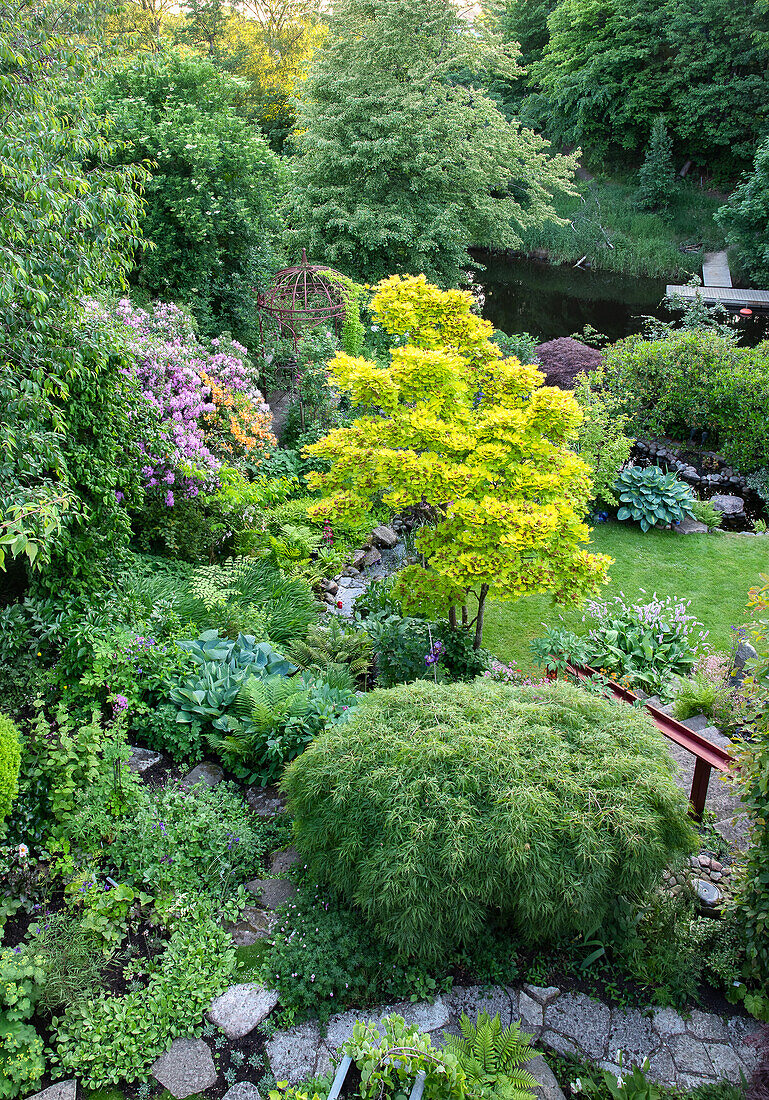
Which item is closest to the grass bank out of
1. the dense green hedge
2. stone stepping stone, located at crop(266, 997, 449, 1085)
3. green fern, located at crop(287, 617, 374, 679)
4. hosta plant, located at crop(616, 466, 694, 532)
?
the dense green hedge

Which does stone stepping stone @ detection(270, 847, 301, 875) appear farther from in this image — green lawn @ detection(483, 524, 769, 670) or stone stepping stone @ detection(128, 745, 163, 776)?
green lawn @ detection(483, 524, 769, 670)

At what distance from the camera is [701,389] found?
10680mm

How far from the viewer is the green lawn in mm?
7254

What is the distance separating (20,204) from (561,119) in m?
30.3

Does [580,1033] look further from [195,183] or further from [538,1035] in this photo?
[195,183]

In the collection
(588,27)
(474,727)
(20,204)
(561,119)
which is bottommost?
(474,727)

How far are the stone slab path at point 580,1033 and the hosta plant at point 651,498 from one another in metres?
6.68

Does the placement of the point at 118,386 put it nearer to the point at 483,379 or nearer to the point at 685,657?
the point at 483,379

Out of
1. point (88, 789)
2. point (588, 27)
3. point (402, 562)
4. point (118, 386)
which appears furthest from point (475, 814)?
point (588, 27)

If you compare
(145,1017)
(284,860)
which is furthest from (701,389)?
(145,1017)

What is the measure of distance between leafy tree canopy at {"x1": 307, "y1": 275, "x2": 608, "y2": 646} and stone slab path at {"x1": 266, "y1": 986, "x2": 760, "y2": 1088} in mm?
2484

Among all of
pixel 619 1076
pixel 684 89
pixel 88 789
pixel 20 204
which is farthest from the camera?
pixel 684 89

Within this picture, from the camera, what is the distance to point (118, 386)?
4820 mm

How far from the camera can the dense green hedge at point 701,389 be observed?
34.0 feet
